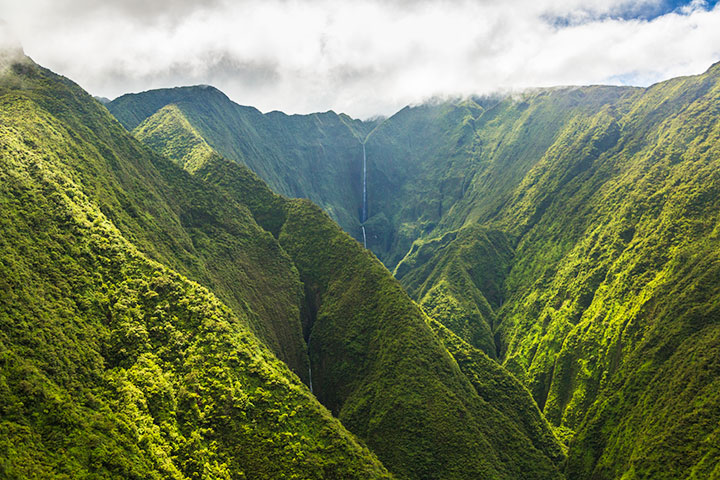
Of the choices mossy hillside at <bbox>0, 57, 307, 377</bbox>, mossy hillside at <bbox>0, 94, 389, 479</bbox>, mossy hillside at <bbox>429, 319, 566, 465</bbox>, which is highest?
mossy hillside at <bbox>0, 57, 307, 377</bbox>

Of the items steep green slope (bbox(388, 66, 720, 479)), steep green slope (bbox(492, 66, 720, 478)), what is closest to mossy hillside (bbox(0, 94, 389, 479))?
steep green slope (bbox(492, 66, 720, 478))

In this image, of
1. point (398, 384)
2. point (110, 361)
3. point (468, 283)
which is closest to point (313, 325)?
point (398, 384)

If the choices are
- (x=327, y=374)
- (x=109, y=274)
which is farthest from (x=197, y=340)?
(x=327, y=374)

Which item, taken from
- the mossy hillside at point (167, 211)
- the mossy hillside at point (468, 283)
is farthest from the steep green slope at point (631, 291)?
the mossy hillside at point (167, 211)

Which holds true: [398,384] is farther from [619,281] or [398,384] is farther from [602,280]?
[602,280]

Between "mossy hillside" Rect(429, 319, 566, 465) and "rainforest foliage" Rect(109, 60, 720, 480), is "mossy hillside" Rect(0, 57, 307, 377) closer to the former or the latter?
"rainforest foliage" Rect(109, 60, 720, 480)
